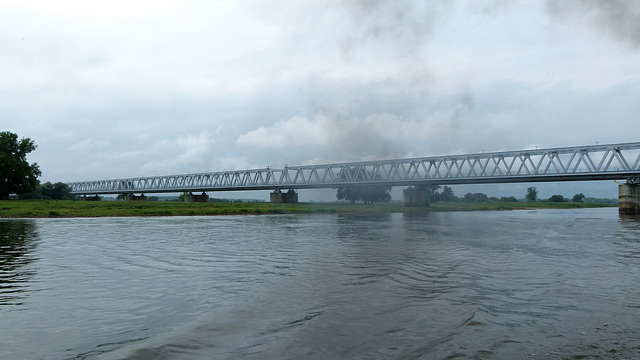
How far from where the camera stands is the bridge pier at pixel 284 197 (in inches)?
5438

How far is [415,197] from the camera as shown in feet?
417

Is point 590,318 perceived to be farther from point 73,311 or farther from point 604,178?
point 604,178

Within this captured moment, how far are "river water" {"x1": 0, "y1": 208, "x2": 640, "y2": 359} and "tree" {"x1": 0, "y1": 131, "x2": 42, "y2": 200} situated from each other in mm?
71579

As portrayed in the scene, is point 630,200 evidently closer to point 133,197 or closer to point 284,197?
point 284,197

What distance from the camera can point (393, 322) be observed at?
9.36 m

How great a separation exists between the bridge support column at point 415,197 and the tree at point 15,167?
91423mm

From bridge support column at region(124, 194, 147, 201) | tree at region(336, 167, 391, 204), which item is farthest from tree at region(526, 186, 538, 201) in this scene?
bridge support column at region(124, 194, 147, 201)

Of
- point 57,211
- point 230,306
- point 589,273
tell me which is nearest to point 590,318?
point 589,273

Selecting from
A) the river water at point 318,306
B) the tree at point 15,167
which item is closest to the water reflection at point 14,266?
the river water at point 318,306

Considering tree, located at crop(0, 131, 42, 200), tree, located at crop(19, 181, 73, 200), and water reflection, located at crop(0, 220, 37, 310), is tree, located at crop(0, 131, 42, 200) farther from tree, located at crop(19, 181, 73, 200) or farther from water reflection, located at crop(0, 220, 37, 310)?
water reflection, located at crop(0, 220, 37, 310)

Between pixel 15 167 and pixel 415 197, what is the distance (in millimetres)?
96610

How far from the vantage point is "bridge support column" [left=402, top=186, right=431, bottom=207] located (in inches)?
4975

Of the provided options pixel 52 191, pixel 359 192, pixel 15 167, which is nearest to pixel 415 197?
pixel 359 192

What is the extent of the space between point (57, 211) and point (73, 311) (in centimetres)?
5809
